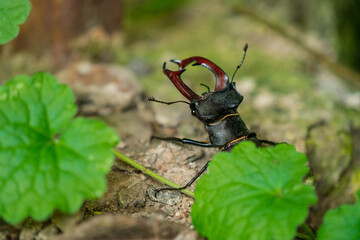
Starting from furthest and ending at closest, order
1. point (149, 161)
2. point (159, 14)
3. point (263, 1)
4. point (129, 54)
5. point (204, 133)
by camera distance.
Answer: point (159, 14) < point (263, 1) < point (129, 54) < point (204, 133) < point (149, 161)

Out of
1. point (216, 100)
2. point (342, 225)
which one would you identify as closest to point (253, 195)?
point (342, 225)

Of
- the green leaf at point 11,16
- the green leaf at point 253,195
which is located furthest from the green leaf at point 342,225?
the green leaf at point 11,16

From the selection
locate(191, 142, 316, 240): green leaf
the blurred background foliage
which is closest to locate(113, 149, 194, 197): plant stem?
locate(191, 142, 316, 240): green leaf

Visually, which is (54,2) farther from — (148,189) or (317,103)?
(317,103)

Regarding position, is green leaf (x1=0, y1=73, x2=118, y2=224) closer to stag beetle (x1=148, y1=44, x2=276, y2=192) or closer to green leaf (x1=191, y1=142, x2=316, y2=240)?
green leaf (x1=191, y1=142, x2=316, y2=240)

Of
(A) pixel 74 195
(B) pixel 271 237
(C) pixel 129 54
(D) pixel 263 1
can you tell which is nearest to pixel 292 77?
(D) pixel 263 1

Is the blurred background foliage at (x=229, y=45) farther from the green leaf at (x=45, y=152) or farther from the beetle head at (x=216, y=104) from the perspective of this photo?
the green leaf at (x=45, y=152)
